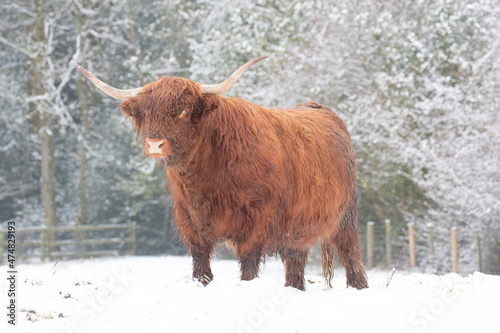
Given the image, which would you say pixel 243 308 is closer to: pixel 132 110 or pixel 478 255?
pixel 132 110

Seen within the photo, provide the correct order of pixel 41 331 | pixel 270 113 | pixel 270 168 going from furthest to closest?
1. pixel 270 113
2. pixel 270 168
3. pixel 41 331

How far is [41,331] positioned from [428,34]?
542 inches

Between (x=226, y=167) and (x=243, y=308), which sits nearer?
(x=243, y=308)

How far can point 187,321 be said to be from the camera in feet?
12.9

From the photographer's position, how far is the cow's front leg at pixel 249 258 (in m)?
4.79

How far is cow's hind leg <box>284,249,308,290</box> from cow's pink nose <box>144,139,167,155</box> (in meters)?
2.07

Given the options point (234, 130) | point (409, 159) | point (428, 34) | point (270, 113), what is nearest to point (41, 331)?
point (234, 130)

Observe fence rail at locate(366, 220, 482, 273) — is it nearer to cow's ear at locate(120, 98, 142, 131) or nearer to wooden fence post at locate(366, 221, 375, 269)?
→ wooden fence post at locate(366, 221, 375, 269)

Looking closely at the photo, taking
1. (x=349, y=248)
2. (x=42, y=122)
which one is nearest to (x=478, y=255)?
(x=349, y=248)

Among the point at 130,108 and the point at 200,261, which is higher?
the point at 130,108

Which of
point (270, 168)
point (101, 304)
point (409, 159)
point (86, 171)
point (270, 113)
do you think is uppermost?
point (270, 113)

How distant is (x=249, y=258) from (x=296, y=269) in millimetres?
1519

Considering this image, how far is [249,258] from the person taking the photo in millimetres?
4848

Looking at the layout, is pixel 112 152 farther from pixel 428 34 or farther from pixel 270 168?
pixel 270 168
